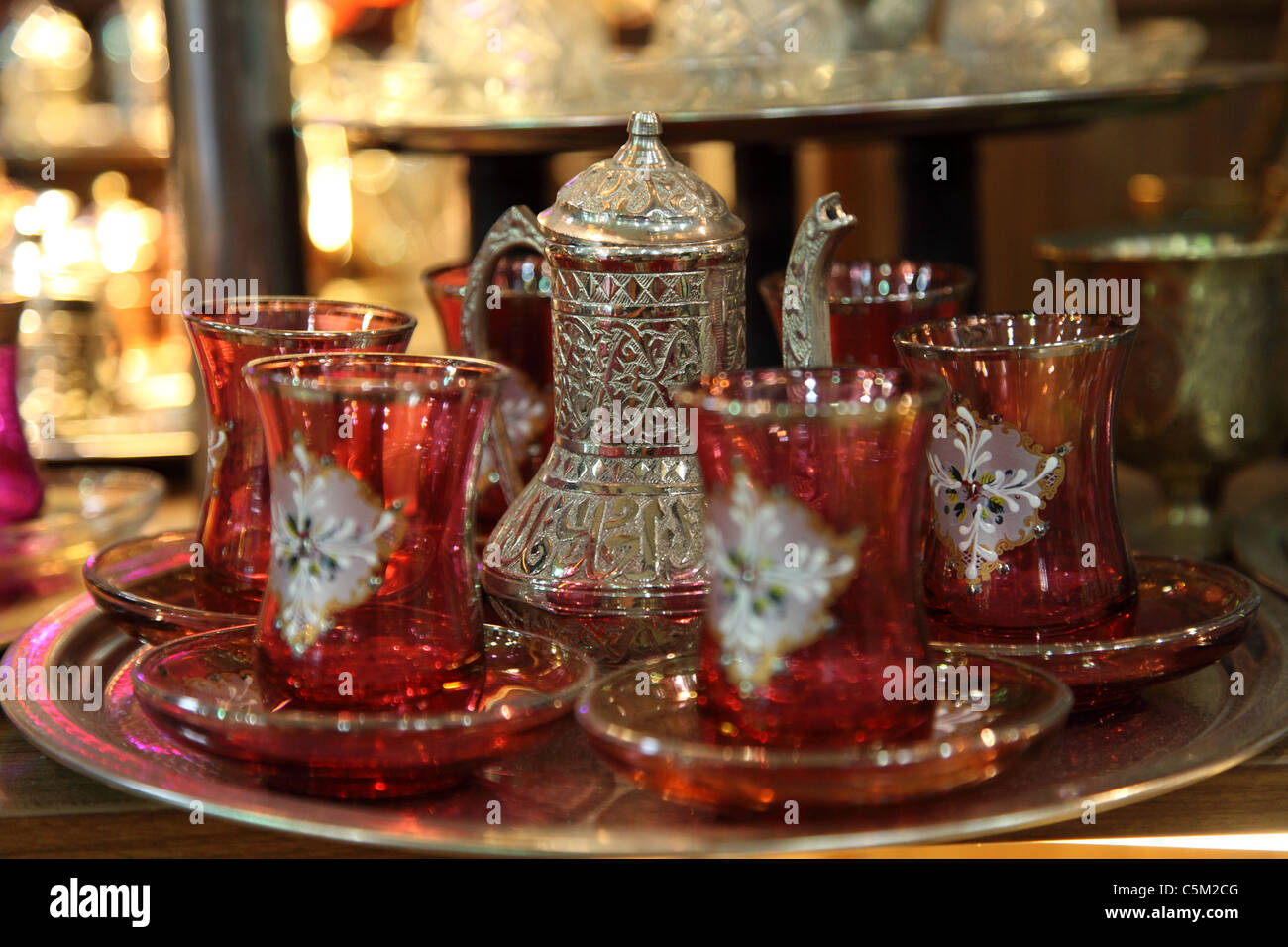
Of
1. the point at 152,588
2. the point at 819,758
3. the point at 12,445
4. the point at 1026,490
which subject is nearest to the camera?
the point at 819,758

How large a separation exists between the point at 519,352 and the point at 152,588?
0.60ft

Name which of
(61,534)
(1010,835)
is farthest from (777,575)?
(61,534)

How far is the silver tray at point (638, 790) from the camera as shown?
0.41 metres

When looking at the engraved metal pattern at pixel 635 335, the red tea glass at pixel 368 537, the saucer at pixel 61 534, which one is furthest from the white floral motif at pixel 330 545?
the saucer at pixel 61 534

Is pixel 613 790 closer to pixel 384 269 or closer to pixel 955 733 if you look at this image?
pixel 955 733

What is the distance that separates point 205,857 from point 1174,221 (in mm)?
792

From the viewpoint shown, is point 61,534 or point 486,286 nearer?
point 486,286

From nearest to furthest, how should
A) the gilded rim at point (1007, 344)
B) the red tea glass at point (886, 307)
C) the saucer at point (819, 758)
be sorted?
the saucer at point (819, 758) < the gilded rim at point (1007, 344) < the red tea glass at point (886, 307)

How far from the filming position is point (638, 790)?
1.54 feet

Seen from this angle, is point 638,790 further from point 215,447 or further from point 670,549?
point 215,447

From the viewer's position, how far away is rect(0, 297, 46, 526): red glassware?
0.75 meters

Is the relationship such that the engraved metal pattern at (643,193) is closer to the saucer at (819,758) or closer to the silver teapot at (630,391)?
the silver teapot at (630,391)

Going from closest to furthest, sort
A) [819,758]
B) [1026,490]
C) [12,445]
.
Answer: [819,758] < [1026,490] < [12,445]

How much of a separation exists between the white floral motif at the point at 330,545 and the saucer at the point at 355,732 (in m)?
0.03
